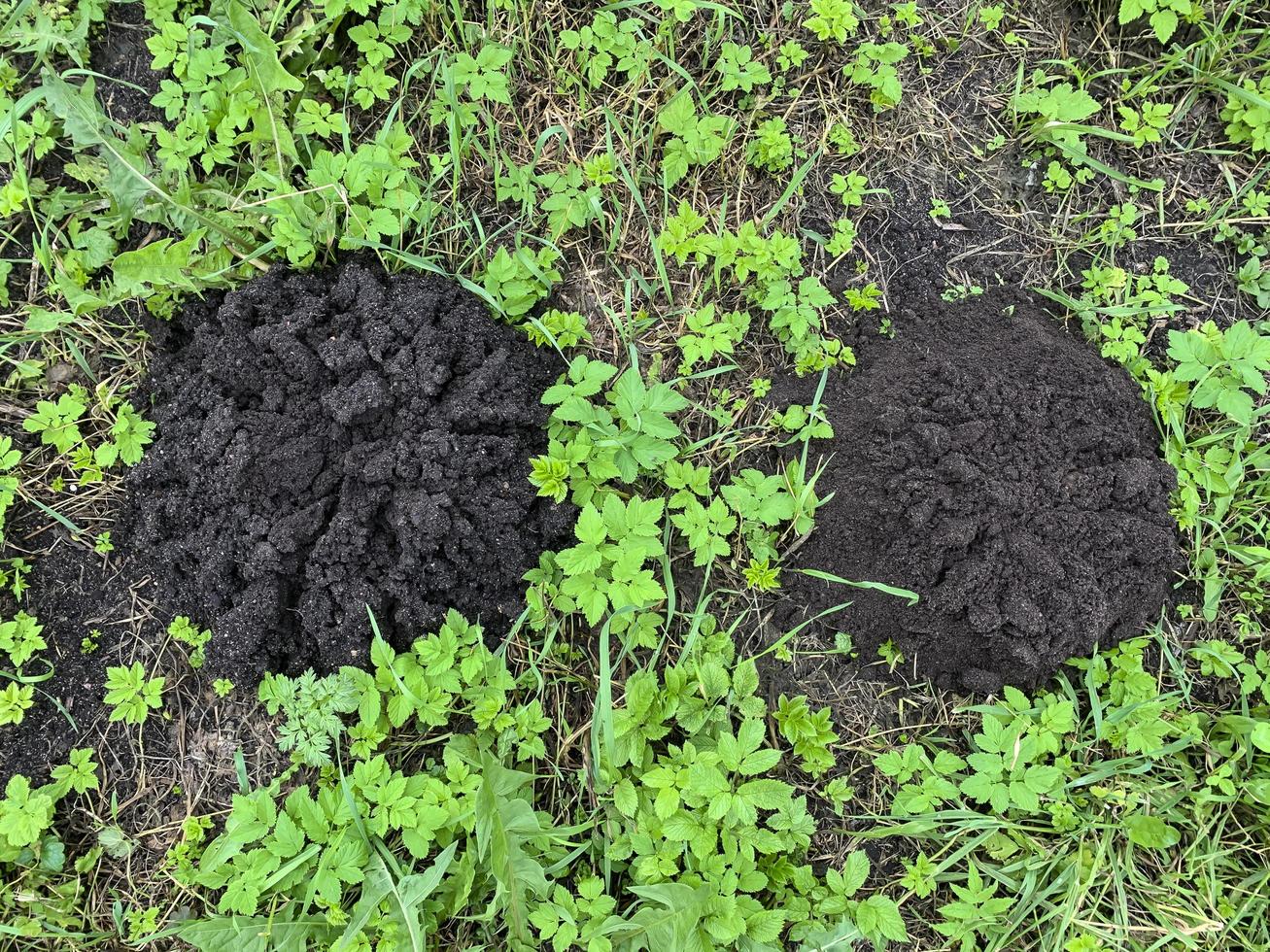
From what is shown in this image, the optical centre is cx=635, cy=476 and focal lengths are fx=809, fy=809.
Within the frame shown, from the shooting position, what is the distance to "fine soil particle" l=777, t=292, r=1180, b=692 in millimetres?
2404

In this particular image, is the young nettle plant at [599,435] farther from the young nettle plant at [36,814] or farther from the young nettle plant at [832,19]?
the young nettle plant at [36,814]

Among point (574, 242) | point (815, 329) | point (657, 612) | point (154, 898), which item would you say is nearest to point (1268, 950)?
point (657, 612)

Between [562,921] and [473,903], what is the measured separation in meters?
0.27

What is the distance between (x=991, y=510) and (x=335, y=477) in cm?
194

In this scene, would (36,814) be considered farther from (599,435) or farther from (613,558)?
(599,435)

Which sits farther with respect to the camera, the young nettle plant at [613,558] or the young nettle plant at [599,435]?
the young nettle plant at [599,435]

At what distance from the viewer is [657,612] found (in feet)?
8.27

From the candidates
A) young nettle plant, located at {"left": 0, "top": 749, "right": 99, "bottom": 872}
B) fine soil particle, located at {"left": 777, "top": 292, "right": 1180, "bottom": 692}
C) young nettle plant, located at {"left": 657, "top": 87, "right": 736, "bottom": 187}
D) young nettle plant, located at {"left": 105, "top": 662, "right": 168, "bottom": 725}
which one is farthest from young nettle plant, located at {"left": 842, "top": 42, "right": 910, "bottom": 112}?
young nettle plant, located at {"left": 0, "top": 749, "right": 99, "bottom": 872}

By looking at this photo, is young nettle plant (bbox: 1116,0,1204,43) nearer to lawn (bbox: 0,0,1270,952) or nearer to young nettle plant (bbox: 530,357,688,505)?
lawn (bbox: 0,0,1270,952)

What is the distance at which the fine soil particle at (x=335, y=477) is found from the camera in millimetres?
2324

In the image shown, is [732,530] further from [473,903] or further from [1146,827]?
[1146,827]

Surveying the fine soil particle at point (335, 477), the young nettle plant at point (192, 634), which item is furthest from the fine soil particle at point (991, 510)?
the young nettle plant at point (192, 634)

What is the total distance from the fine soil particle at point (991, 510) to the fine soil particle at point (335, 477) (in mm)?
946

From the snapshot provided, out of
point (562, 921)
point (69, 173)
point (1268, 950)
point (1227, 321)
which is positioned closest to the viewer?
point (562, 921)
